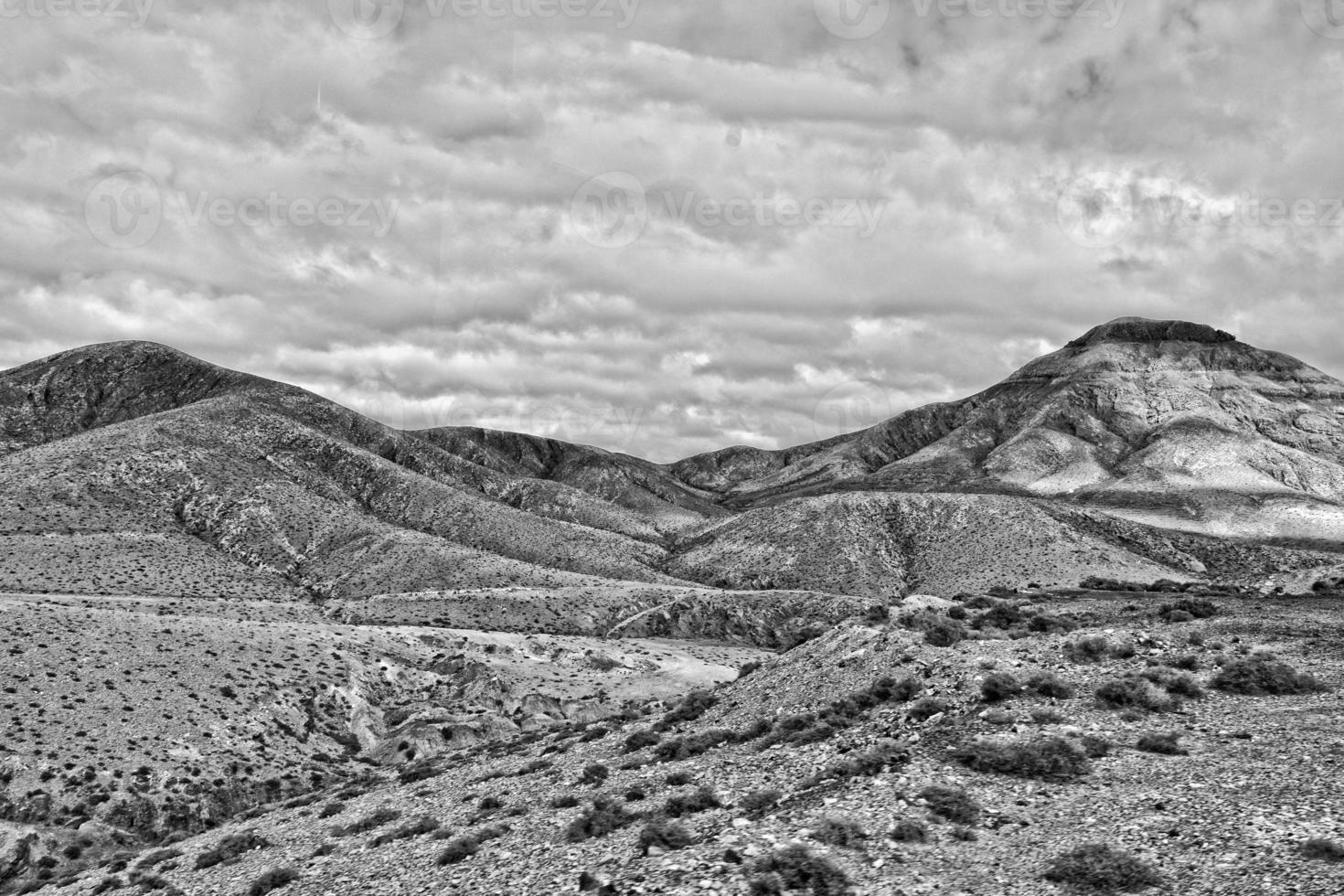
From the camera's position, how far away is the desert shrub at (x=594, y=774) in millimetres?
24609

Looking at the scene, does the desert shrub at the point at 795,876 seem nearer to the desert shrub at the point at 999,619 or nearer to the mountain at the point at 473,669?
the mountain at the point at 473,669

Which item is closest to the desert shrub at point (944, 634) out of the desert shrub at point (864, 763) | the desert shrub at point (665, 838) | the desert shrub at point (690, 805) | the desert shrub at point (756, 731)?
the desert shrub at point (756, 731)

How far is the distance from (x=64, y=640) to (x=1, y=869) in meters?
25.3

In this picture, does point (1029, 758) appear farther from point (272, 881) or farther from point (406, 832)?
point (272, 881)

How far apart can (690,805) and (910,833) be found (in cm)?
562

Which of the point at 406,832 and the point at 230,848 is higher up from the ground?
the point at 406,832

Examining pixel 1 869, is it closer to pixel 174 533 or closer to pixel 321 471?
pixel 174 533

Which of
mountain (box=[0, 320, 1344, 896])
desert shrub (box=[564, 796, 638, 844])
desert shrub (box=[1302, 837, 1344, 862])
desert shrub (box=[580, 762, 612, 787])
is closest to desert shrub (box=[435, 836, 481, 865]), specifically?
mountain (box=[0, 320, 1344, 896])

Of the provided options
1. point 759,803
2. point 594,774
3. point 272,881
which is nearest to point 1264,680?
point 759,803

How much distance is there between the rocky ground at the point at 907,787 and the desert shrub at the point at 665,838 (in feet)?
0.21

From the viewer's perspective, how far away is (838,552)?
464 ft

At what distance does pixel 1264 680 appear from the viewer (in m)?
23.2

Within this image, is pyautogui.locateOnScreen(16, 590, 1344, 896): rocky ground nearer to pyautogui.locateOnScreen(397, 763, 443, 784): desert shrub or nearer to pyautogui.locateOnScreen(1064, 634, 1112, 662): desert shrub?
pyautogui.locateOnScreen(1064, 634, 1112, 662): desert shrub

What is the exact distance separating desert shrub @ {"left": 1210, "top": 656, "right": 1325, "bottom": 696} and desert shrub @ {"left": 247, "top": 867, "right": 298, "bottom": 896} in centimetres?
2703
